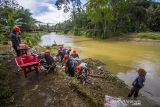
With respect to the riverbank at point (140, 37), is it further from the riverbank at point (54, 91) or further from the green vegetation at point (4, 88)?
the green vegetation at point (4, 88)

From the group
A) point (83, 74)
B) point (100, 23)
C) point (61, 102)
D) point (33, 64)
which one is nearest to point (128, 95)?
point (83, 74)

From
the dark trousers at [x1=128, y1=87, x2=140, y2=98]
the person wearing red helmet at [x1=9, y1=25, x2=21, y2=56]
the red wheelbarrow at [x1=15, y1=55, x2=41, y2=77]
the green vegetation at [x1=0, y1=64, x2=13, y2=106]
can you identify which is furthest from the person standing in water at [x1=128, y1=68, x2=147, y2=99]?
the person wearing red helmet at [x1=9, y1=25, x2=21, y2=56]

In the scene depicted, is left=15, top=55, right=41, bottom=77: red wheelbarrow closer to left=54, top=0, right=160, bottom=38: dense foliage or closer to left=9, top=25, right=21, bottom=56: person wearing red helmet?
left=9, top=25, right=21, bottom=56: person wearing red helmet

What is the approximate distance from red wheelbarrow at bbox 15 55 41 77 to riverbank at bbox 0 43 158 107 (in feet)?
1.09

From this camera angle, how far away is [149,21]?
49.3 m

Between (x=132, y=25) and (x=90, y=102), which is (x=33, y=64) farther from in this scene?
(x=132, y=25)

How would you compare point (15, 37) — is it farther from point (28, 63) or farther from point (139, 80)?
point (139, 80)

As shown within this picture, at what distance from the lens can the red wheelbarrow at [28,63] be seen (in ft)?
32.4

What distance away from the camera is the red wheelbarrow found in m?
9.88

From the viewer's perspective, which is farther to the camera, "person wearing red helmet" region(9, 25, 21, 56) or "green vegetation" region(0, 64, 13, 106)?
"person wearing red helmet" region(9, 25, 21, 56)

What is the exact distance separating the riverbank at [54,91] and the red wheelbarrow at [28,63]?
0.33 m

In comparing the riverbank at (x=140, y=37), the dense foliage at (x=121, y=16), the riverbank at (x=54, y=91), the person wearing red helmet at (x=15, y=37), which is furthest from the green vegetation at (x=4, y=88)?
the dense foliage at (x=121, y=16)

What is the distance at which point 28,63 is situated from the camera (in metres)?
9.99

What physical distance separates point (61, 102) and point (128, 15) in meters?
44.5
